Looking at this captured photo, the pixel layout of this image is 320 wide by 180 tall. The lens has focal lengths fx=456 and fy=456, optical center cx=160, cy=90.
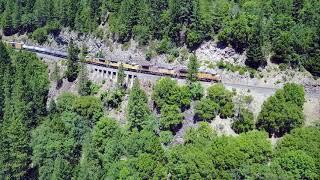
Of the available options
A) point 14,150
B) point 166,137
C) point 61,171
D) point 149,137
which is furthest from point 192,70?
point 14,150

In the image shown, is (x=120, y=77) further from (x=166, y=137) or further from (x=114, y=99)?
(x=166, y=137)

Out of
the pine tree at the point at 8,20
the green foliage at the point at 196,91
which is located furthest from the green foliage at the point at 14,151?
the pine tree at the point at 8,20

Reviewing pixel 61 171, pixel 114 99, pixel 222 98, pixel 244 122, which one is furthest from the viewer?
pixel 114 99

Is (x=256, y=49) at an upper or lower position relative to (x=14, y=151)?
upper

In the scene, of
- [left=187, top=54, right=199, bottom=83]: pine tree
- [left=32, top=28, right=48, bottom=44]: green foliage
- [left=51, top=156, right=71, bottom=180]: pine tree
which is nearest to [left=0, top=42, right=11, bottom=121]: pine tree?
[left=32, top=28, right=48, bottom=44]: green foliage

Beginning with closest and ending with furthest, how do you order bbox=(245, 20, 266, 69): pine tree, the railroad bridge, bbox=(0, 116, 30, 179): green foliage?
bbox=(0, 116, 30, 179): green foliage < bbox=(245, 20, 266, 69): pine tree < the railroad bridge

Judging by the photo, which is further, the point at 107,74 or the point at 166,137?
the point at 107,74

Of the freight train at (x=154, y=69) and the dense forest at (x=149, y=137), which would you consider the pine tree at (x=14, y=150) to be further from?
the freight train at (x=154, y=69)

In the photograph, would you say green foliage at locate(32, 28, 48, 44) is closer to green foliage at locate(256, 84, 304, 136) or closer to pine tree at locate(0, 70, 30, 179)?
pine tree at locate(0, 70, 30, 179)
